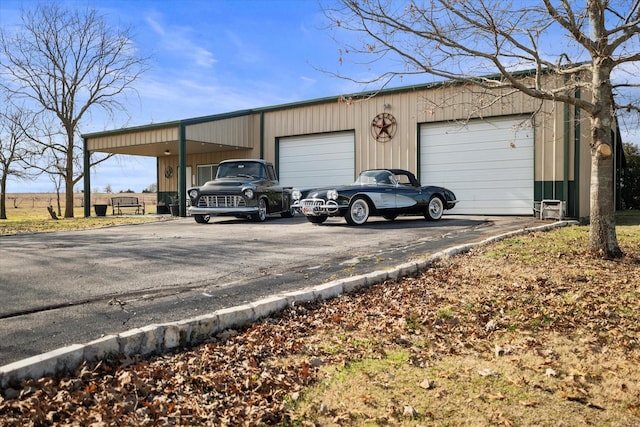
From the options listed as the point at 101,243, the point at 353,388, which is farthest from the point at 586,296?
the point at 101,243

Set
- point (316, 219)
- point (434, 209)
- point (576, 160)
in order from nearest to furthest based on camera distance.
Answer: point (316, 219) < point (434, 209) < point (576, 160)

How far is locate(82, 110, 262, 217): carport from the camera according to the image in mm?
18094

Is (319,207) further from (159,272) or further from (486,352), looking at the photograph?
(486,352)

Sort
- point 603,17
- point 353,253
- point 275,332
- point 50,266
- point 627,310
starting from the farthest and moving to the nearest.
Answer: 1. point 353,253
2. point 603,17
3. point 50,266
4. point 627,310
5. point 275,332

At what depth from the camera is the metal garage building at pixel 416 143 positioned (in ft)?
47.7

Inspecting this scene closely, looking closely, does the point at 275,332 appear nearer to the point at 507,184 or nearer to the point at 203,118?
the point at 507,184

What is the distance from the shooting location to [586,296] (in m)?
4.86

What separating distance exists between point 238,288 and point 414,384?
8.08 ft

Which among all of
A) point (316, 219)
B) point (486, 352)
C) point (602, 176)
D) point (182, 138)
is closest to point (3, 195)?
point (182, 138)

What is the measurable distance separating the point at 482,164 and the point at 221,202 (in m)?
8.51

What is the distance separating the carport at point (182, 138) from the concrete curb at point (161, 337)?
14100 mm

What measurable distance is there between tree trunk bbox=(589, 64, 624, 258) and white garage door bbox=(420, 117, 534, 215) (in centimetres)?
817

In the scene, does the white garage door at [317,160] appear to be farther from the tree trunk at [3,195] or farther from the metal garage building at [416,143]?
the tree trunk at [3,195]

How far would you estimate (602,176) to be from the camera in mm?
6895
